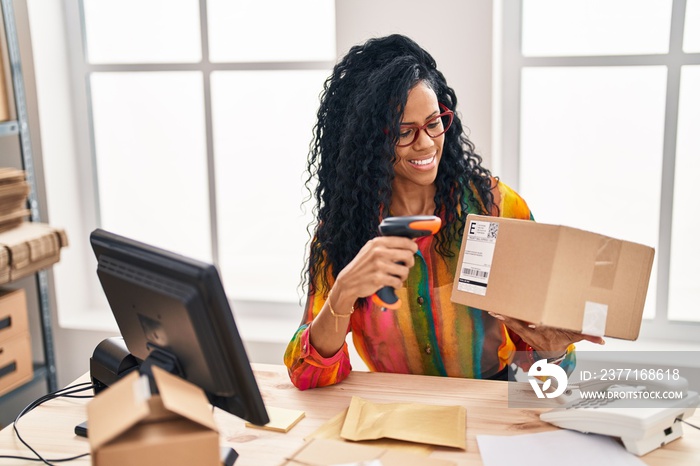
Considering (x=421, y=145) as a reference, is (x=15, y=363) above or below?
below

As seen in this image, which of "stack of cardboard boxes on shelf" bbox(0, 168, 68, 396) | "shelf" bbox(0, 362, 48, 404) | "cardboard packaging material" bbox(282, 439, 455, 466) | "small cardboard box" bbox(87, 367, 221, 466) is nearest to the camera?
"small cardboard box" bbox(87, 367, 221, 466)

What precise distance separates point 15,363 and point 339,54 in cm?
139

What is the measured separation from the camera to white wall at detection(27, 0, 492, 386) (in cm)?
208

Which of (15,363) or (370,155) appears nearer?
(370,155)

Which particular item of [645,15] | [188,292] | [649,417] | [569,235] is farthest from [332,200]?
[645,15]

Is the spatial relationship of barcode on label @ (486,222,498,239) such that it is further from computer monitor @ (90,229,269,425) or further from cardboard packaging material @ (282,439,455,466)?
computer monitor @ (90,229,269,425)

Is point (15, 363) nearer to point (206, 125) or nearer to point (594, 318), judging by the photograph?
point (206, 125)

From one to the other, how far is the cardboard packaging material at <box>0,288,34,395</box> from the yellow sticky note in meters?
1.28

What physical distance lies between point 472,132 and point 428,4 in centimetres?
38

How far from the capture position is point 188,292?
104 centimetres

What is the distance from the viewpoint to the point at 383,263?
132 centimetres

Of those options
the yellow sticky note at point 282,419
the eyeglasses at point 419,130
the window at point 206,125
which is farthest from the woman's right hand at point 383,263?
the window at point 206,125

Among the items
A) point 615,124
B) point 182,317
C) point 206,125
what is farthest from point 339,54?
point 182,317

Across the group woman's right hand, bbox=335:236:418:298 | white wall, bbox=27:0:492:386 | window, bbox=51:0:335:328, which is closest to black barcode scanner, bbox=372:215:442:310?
woman's right hand, bbox=335:236:418:298
